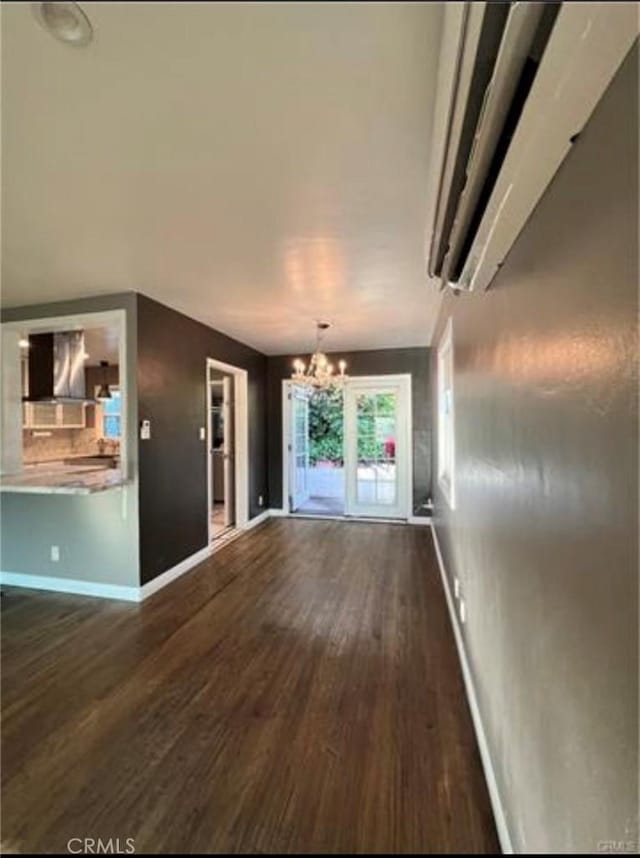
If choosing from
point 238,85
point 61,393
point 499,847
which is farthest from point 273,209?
point 61,393

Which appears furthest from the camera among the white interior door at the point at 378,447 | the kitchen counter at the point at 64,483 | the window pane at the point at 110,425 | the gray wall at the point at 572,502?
the window pane at the point at 110,425

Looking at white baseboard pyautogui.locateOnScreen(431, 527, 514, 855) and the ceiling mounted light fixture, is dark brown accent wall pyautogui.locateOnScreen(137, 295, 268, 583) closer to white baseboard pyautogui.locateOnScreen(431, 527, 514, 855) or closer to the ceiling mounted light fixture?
the ceiling mounted light fixture

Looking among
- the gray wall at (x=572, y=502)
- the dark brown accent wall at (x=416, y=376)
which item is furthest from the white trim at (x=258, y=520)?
the gray wall at (x=572, y=502)

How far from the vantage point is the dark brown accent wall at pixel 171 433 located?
326 cm

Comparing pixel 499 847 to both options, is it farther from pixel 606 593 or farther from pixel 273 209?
pixel 273 209

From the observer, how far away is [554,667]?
899 millimetres

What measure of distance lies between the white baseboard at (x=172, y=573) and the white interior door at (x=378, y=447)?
2356 millimetres

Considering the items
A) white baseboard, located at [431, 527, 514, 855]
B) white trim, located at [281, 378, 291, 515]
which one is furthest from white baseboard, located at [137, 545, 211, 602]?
white baseboard, located at [431, 527, 514, 855]

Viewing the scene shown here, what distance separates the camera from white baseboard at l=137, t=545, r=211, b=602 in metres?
3.22

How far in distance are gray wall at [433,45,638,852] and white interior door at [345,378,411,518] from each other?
4.15 meters

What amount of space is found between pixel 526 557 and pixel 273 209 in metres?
1.76

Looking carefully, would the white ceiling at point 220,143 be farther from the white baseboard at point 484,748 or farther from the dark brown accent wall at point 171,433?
the white baseboard at point 484,748

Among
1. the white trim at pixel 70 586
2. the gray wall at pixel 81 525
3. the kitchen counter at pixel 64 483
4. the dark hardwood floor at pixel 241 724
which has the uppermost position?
the kitchen counter at pixel 64 483

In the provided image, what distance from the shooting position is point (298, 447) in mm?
6477
